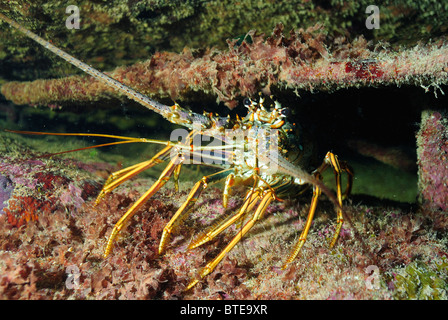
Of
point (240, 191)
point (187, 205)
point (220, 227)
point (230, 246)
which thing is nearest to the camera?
point (230, 246)

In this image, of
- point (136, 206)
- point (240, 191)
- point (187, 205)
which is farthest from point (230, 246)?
point (240, 191)

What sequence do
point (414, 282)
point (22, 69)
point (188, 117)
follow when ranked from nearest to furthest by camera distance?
point (414, 282), point (188, 117), point (22, 69)

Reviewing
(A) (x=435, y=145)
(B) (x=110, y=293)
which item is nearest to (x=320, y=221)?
(A) (x=435, y=145)

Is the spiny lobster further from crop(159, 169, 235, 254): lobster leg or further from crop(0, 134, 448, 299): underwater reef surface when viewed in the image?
crop(0, 134, 448, 299): underwater reef surface

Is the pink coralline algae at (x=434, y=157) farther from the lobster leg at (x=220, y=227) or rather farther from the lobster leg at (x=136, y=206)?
the lobster leg at (x=136, y=206)

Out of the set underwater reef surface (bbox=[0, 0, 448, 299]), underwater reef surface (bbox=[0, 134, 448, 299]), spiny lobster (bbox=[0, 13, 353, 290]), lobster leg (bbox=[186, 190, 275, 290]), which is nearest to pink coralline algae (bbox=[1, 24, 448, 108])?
underwater reef surface (bbox=[0, 0, 448, 299])

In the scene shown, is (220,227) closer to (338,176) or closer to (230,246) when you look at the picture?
(230,246)
